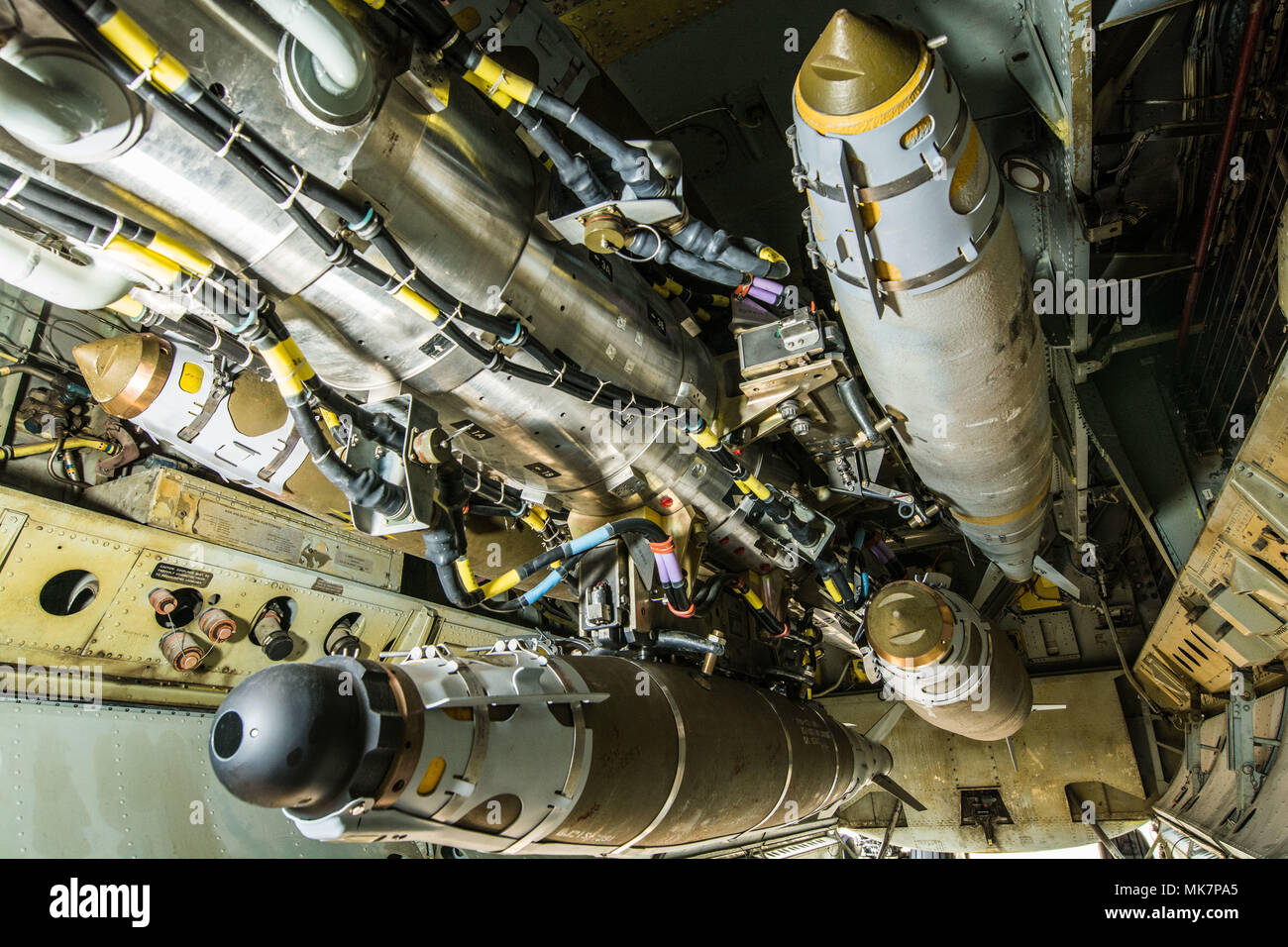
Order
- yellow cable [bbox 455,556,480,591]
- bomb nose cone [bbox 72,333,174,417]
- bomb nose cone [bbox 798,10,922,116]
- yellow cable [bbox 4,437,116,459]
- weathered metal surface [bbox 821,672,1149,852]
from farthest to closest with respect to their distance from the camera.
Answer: weathered metal surface [bbox 821,672,1149,852] → yellow cable [bbox 4,437,116,459] → bomb nose cone [bbox 72,333,174,417] → yellow cable [bbox 455,556,480,591] → bomb nose cone [bbox 798,10,922,116]

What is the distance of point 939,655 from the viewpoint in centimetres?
482

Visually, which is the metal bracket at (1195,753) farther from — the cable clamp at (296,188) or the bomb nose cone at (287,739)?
the cable clamp at (296,188)

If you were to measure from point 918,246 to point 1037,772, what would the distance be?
7040 millimetres

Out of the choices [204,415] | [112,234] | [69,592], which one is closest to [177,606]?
[69,592]

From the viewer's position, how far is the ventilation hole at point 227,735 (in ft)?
6.61

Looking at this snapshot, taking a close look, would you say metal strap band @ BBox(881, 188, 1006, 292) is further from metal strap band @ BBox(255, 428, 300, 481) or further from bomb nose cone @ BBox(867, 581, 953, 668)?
metal strap band @ BBox(255, 428, 300, 481)

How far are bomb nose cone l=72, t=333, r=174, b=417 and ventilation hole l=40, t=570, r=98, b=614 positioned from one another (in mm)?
1019

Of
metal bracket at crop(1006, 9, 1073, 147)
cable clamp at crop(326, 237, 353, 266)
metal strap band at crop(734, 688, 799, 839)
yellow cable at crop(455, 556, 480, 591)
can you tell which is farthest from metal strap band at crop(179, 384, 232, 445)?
metal bracket at crop(1006, 9, 1073, 147)

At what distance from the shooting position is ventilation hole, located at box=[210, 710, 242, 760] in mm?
2014

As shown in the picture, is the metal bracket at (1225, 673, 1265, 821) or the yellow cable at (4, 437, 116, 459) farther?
the metal bracket at (1225, 673, 1265, 821)

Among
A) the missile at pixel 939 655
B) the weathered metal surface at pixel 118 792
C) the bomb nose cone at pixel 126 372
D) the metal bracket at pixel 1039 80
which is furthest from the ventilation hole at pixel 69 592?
the metal bracket at pixel 1039 80

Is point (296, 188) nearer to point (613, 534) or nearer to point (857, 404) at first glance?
point (613, 534)

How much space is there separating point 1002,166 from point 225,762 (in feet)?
13.3
